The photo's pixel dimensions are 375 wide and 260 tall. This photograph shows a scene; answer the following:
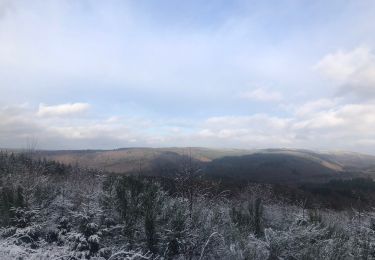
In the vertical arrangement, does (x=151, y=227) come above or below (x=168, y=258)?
above

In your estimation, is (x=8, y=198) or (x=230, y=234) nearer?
(x=230, y=234)

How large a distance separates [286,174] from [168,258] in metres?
186

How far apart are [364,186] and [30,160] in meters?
99.2

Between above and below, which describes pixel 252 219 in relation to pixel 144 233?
below

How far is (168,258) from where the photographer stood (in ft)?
33.3

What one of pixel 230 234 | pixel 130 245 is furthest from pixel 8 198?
pixel 230 234

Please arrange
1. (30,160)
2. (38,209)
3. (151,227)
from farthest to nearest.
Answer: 1. (30,160)
2. (38,209)
3. (151,227)

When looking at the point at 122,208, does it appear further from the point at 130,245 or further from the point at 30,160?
the point at 30,160

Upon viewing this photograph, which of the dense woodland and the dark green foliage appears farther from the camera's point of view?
the dark green foliage

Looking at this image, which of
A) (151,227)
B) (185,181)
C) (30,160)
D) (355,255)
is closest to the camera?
(355,255)

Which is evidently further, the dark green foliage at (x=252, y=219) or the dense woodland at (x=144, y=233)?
the dark green foliage at (x=252, y=219)

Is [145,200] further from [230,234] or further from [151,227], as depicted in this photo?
[230,234]

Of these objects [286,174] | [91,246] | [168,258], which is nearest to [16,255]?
[91,246]

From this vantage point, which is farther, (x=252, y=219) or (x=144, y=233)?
(x=252, y=219)
